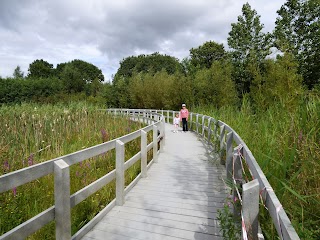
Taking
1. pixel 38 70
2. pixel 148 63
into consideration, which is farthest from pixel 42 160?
pixel 38 70

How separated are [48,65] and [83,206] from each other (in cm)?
9468

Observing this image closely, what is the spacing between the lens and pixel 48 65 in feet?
290

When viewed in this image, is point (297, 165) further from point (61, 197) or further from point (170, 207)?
point (61, 197)

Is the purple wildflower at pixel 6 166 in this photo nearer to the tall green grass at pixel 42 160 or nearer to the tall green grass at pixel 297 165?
the tall green grass at pixel 42 160

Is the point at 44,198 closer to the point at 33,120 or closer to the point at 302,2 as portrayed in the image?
the point at 33,120

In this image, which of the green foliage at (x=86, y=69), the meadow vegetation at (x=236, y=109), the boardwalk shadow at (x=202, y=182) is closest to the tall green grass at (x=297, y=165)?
the meadow vegetation at (x=236, y=109)

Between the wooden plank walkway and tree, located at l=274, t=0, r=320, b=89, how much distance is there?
21.4 m

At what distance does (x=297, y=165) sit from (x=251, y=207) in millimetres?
1466

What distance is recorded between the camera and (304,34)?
24.8 m

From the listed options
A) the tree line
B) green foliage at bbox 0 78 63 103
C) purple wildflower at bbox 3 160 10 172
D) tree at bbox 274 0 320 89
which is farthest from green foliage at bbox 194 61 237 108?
green foliage at bbox 0 78 63 103

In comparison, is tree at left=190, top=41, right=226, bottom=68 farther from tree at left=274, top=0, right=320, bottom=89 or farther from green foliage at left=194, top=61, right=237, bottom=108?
green foliage at left=194, top=61, right=237, bottom=108

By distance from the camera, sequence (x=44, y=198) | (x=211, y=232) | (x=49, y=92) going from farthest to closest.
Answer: (x=49, y=92)
(x=44, y=198)
(x=211, y=232)

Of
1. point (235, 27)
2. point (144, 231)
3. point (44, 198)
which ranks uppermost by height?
point (235, 27)

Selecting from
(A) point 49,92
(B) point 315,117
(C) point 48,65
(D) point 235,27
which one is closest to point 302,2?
(D) point 235,27
